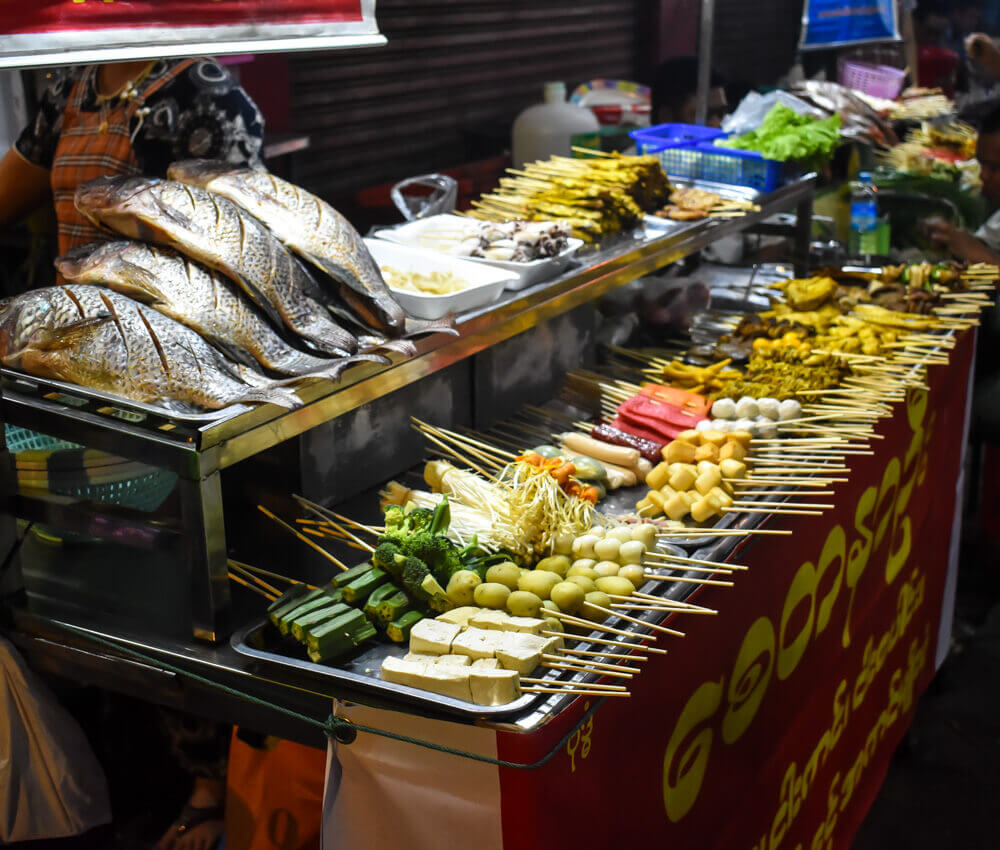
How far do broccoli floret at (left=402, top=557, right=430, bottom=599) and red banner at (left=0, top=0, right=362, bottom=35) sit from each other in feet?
4.51

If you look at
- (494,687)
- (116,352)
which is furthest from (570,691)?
(116,352)

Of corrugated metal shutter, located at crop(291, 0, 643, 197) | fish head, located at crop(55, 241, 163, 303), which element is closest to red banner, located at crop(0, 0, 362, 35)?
fish head, located at crop(55, 241, 163, 303)

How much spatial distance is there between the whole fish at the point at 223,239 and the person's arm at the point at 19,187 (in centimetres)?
123

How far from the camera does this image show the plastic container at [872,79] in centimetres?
909

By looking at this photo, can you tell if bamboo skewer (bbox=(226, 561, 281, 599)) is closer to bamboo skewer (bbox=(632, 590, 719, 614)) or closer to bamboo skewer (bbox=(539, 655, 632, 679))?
bamboo skewer (bbox=(539, 655, 632, 679))

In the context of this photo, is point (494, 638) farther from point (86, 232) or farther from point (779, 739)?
point (86, 232)

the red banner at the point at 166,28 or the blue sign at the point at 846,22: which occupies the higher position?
the blue sign at the point at 846,22

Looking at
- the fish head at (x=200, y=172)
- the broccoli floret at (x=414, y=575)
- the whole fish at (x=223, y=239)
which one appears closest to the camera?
the broccoli floret at (x=414, y=575)

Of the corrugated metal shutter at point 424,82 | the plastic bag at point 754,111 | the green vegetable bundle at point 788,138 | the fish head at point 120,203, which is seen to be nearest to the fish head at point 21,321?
the fish head at point 120,203

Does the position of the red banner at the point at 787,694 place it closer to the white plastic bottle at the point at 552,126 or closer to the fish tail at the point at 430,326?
the fish tail at the point at 430,326

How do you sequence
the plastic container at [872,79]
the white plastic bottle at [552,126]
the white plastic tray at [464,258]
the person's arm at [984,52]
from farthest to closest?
the plastic container at [872,79] → the person's arm at [984,52] → the white plastic bottle at [552,126] → the white plastic tray at [464,258]

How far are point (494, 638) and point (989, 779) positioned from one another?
3053 mm

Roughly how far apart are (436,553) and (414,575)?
0.30 ft

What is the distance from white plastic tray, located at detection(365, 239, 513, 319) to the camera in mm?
2848
